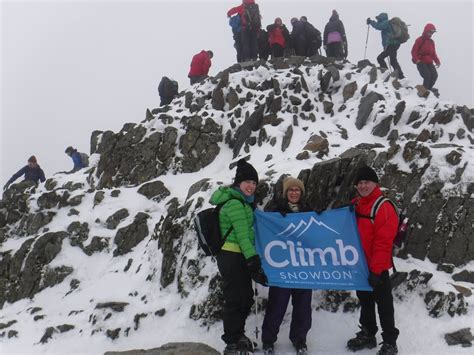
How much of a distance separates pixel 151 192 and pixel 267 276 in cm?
817

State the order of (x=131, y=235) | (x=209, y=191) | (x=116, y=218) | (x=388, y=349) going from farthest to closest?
(x=116, y=218), (x=131, y=235), (x=209, y=191), (x=388, y=349)

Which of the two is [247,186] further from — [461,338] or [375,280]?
[461,338]

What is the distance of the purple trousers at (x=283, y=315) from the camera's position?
685cm

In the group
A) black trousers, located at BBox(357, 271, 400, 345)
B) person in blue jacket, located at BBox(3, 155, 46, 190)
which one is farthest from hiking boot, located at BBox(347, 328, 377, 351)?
person in blue jacket, located at BBox(3, 155, 46, 190)

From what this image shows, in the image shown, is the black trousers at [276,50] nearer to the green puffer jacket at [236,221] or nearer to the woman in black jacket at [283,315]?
the green puffer jacket at [236,221]

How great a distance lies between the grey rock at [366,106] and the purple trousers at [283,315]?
9325 mm

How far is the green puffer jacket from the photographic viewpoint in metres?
6.42

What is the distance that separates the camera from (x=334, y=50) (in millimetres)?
22234

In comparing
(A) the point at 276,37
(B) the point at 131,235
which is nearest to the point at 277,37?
(A) the point at 276,37

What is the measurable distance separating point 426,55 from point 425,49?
1.02ft

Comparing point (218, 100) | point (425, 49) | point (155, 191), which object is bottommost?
point (155, 191)

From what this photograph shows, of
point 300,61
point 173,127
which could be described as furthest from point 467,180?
point 300,61

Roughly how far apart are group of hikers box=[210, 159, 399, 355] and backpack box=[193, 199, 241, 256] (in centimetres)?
7

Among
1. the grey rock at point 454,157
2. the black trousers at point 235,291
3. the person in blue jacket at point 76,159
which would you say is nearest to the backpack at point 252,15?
the person in blue jacket at point 76,159
